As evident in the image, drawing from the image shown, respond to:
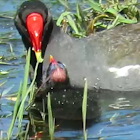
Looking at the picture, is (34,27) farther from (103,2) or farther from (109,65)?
(103,2)

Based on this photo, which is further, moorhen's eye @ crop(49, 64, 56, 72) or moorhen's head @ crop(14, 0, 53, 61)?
moorhen's eye @ crop(49, 64, 56, 72)

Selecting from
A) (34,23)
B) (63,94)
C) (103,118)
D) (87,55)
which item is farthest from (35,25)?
(103,118)

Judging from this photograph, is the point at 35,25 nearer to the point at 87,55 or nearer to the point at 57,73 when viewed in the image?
the point at 57,73

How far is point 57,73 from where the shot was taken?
7246 mm

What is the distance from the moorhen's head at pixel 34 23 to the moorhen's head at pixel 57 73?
209 millimetres

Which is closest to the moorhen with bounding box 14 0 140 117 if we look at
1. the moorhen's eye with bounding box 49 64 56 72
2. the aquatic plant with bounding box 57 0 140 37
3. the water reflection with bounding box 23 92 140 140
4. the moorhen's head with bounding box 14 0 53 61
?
the moorhen's head with bounding box 14 0 53 61

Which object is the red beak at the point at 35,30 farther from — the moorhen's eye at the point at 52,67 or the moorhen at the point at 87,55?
the moorhen's eye at the point at 52,67

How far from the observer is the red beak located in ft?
23.2

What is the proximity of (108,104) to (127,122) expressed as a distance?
73 cm

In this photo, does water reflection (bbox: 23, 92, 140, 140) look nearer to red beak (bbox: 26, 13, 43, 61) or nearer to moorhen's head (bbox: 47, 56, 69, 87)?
moorhen's head (bbox: 47, 56, 69, 87)

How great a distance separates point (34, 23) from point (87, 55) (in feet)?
2.37

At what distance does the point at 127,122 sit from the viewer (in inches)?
252

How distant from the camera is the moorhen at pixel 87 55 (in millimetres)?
7371

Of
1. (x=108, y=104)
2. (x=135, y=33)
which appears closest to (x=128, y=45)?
(x=135, y=33)
